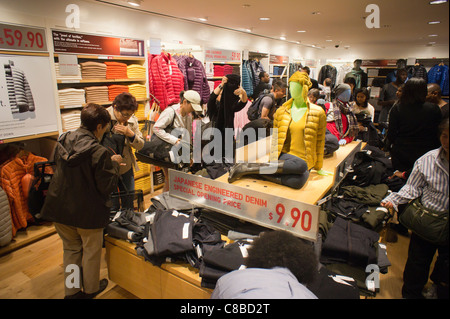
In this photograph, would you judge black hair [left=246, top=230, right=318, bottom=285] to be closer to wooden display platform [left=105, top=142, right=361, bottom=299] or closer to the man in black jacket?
wooden display platform [left=105, top=142, right=361, bottom=299]

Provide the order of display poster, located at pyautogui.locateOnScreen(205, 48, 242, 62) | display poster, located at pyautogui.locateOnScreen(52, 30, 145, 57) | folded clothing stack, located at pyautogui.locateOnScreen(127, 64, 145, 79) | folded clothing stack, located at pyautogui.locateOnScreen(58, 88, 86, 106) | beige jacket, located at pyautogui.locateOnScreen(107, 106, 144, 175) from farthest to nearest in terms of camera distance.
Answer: display poster, located at pyautogui.locateOnScreen(205, 48, 242, 62) → folded clothing stack, located at pyautogui.locateOnScreen(127, 64, 145, 79) → folded clothing stack, located at pyautogui.locateOnScreen(58, 88, 86, 106) → display poster, located at pyautogui.locateOnScreen(52, 30, 145, 57) → beige jacket, located at pyautogui.locateOnScreen(107, 106, 144, 175)

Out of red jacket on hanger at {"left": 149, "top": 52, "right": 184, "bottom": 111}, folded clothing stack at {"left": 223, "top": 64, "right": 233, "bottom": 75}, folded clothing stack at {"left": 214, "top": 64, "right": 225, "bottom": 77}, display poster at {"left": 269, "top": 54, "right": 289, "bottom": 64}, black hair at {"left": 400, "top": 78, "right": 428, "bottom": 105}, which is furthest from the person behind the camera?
display poster at {"left": 269, "top": 54, "right": 289, "bottom": 64}

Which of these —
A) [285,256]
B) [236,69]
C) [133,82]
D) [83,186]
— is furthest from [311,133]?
[236,69]

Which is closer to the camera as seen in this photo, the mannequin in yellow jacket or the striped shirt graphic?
the striped shirt graphic

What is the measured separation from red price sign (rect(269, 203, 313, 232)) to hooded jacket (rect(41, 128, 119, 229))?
115 centimetres

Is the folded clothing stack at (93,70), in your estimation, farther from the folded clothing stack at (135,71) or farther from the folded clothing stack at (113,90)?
the folded clothing stack at (135,71)

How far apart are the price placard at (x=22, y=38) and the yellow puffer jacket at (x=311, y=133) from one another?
2683mm

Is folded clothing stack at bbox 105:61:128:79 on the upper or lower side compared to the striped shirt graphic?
upper

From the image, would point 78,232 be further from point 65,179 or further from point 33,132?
point 33,132

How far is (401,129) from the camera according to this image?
1.88 m

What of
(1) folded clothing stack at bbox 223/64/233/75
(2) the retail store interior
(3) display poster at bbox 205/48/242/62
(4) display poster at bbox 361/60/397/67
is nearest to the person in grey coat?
(2) the retail store interior

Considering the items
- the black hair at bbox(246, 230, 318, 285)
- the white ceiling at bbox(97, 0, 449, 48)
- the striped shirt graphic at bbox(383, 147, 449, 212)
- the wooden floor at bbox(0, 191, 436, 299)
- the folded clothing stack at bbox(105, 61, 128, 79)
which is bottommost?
the wooden floor at bbox(0, 191, 436, 299)

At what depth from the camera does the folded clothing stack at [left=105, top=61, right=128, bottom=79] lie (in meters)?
4.02
